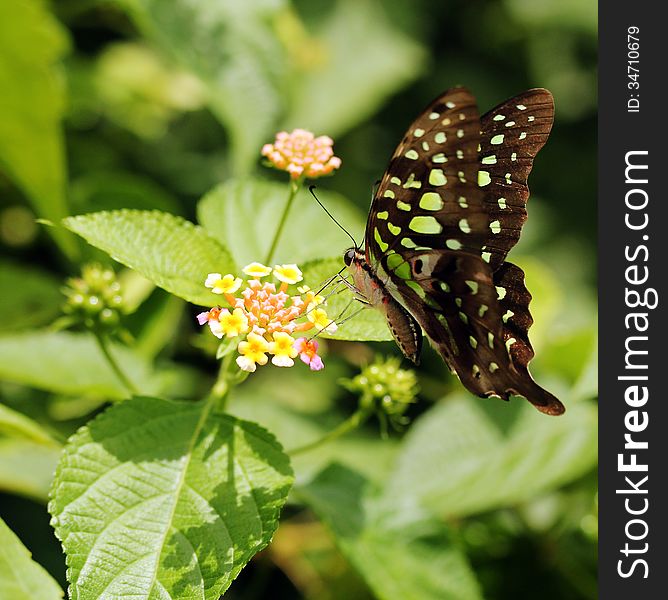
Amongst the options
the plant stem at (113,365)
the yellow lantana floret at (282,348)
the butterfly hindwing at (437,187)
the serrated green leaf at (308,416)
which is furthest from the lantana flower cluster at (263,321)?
the serrated green leaf at (308,416)

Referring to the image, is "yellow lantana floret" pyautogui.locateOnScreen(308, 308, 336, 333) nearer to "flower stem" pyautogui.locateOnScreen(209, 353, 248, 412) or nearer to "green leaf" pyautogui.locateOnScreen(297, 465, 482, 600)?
"flower stem" pyautogui.locateOnScreen(209, 353, 248, 412)

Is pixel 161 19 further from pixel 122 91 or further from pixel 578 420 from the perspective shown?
pixel 578 420

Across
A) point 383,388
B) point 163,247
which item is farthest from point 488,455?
point 163,247

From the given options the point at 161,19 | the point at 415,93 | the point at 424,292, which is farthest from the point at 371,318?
the point at 415,93

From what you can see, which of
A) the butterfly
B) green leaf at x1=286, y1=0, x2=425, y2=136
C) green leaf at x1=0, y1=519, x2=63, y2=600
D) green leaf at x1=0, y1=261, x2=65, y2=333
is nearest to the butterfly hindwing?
the butterfly

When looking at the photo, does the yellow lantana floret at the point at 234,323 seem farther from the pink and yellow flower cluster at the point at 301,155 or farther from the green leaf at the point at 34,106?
the green leaf at the point at 34,106

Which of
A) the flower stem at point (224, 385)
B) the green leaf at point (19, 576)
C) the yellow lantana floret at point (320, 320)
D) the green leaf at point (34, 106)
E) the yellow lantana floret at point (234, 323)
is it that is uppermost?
the green leaf at point (34, 106)
